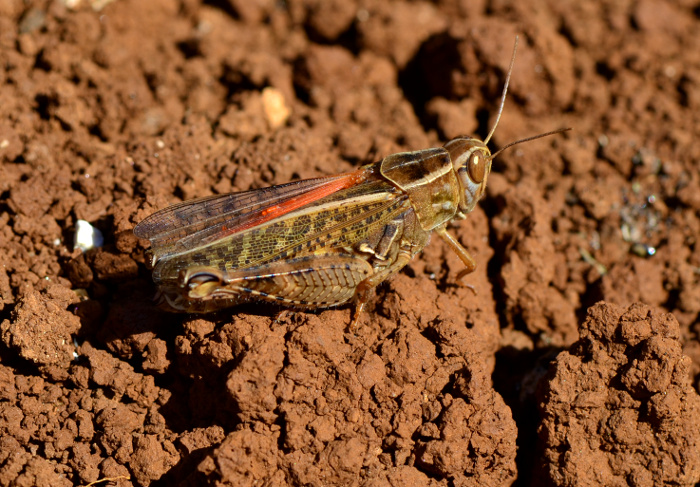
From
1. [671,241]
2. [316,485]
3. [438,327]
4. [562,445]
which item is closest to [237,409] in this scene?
[316,485]

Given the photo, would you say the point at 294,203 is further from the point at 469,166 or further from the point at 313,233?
the point at 469,166

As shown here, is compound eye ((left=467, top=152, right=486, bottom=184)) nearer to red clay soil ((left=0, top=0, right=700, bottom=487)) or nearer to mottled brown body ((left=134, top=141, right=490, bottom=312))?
mottled brown body ((left=134, top=141, right=490, bottom=312))

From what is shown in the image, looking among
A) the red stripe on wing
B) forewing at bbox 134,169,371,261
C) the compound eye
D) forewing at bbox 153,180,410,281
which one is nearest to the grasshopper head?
the compound eye

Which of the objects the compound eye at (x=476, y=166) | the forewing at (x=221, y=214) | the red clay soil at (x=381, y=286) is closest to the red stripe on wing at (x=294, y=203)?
the forewing at (x=221, y=214)

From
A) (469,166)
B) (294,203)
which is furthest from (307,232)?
(469,166)

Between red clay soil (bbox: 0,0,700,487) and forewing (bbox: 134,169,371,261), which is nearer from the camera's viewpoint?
red clay soil (bbox: 0,0,700,487)

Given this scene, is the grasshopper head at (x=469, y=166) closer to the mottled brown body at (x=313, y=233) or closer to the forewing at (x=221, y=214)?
the mottled brown body at (x=313, y=233)

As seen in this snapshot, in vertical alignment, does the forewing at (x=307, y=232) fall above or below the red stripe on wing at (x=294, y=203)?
below
